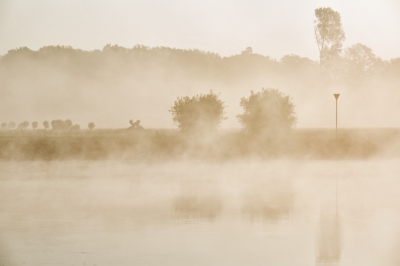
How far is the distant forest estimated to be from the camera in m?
47.3

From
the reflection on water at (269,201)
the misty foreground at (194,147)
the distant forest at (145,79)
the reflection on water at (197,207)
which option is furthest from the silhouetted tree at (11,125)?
the reflection on water at (197,207)

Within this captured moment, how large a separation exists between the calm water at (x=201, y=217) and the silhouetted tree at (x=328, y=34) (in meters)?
22.9

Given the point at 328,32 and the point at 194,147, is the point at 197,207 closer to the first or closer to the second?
the point at 194,147

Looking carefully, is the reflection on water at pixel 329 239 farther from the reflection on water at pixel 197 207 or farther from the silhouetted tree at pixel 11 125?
the silhouetted tree at pixel 11 125

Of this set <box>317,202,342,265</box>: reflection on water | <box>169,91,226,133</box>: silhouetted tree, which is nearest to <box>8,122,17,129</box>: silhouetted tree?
<box>169,91,226,133</box>: silhouetted tree

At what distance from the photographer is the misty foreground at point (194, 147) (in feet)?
90.7

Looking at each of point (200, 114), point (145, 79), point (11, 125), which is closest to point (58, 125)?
point (11, 125)

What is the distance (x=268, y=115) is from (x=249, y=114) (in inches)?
36.3

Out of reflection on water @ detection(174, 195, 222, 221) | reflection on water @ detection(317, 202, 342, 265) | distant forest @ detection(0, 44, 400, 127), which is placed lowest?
reflection on water @ detection(317, 202, 342, 265)

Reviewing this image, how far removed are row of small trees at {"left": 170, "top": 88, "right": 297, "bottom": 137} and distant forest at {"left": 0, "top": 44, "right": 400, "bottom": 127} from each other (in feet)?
52.7

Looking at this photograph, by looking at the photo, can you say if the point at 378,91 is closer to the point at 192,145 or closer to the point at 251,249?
the point at 192,145

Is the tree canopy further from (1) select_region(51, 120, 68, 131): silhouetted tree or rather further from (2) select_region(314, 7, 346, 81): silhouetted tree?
(1) select_region(51, 120, 68, 131): silhouetted tree

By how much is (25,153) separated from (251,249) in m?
19.7

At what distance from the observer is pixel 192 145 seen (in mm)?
29500
